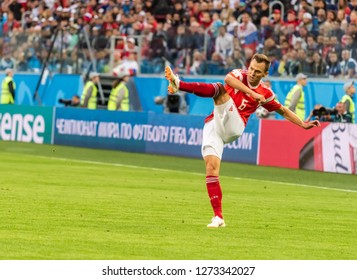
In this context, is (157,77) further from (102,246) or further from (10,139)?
(102,246)

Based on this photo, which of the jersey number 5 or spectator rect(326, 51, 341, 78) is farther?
spectator rect(326, 51, 341, 78)

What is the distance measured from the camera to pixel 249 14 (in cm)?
3584

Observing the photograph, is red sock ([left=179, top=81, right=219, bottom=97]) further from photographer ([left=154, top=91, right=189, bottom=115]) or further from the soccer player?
photographer ([left=154, top=91, right=189, bottom=115])

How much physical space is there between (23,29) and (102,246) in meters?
32.4

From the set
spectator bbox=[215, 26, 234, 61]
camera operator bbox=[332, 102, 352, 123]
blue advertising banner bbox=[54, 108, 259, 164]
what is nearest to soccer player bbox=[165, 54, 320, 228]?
camera operator bbox=[332, 102, 352, 123]

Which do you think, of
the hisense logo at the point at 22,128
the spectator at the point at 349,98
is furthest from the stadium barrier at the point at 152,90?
the hisense logo at the point at 22,128

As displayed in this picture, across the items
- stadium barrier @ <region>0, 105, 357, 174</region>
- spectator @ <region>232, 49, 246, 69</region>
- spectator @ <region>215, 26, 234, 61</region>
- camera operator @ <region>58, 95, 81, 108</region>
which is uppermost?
spectator @ <region>215, 26, 234, 61</region>

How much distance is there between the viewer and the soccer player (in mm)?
15148

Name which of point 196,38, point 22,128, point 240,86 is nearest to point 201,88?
point 240,86

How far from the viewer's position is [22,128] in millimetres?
38531

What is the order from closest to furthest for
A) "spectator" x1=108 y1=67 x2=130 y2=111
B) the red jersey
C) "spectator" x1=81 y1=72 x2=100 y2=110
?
the red jersey < "spectator" x1=108 y1=67 x2=130 y2=111 < "spectator" x1=81 y1=72 x2=100 y2=110

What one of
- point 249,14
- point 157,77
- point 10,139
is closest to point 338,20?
point 249,14

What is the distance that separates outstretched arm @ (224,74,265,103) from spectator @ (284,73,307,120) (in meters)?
17.9

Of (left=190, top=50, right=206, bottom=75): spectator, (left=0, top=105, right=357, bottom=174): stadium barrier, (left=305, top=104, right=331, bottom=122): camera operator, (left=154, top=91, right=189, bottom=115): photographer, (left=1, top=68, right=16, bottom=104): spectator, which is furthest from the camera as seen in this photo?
(left=1, top=68, right=16, bottom=104): spectator
